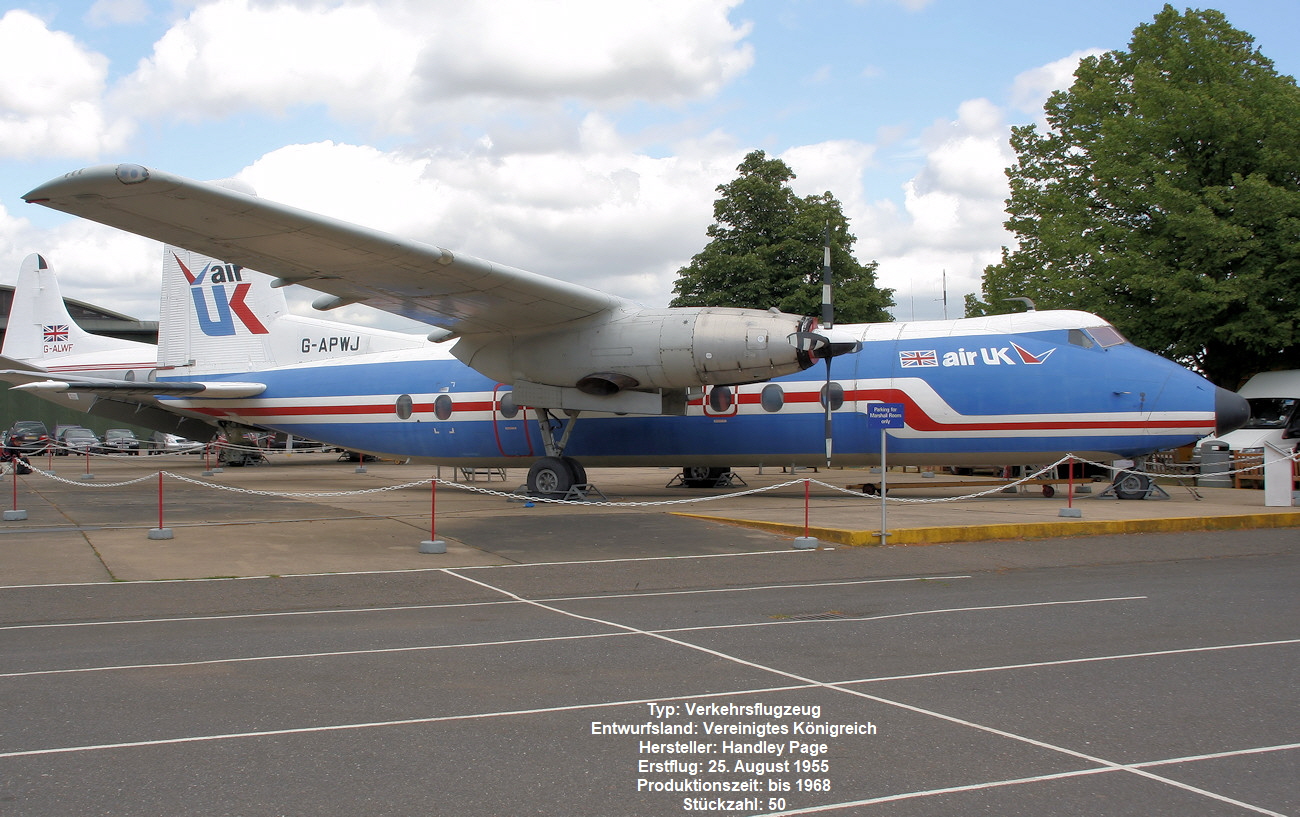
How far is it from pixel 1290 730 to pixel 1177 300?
22158 millimetres

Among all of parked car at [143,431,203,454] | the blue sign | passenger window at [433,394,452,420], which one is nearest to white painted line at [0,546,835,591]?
the blue sign

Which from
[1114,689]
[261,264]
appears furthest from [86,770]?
[261,264]

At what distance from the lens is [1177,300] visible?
79.2ft

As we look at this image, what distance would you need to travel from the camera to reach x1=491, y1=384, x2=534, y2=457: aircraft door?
1870 cm

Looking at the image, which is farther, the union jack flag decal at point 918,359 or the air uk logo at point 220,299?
the air uk logo at point 220,299

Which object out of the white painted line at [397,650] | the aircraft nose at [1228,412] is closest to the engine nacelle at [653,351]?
the white painted line at [397,650]

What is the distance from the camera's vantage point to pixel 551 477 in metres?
17.6

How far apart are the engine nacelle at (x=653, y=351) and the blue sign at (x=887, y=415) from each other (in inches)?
108

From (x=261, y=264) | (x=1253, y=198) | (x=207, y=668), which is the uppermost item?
(x=1253, y=198)

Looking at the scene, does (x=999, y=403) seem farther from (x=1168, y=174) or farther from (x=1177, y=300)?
(x=1168, y=174)

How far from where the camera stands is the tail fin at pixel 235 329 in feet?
72.5

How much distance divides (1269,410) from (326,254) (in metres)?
25.5

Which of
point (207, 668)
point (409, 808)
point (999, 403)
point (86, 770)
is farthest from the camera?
point (999, 403)

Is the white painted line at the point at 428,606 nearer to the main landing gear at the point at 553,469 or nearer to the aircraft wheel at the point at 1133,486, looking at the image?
the main landing gear at the point at 553,469
